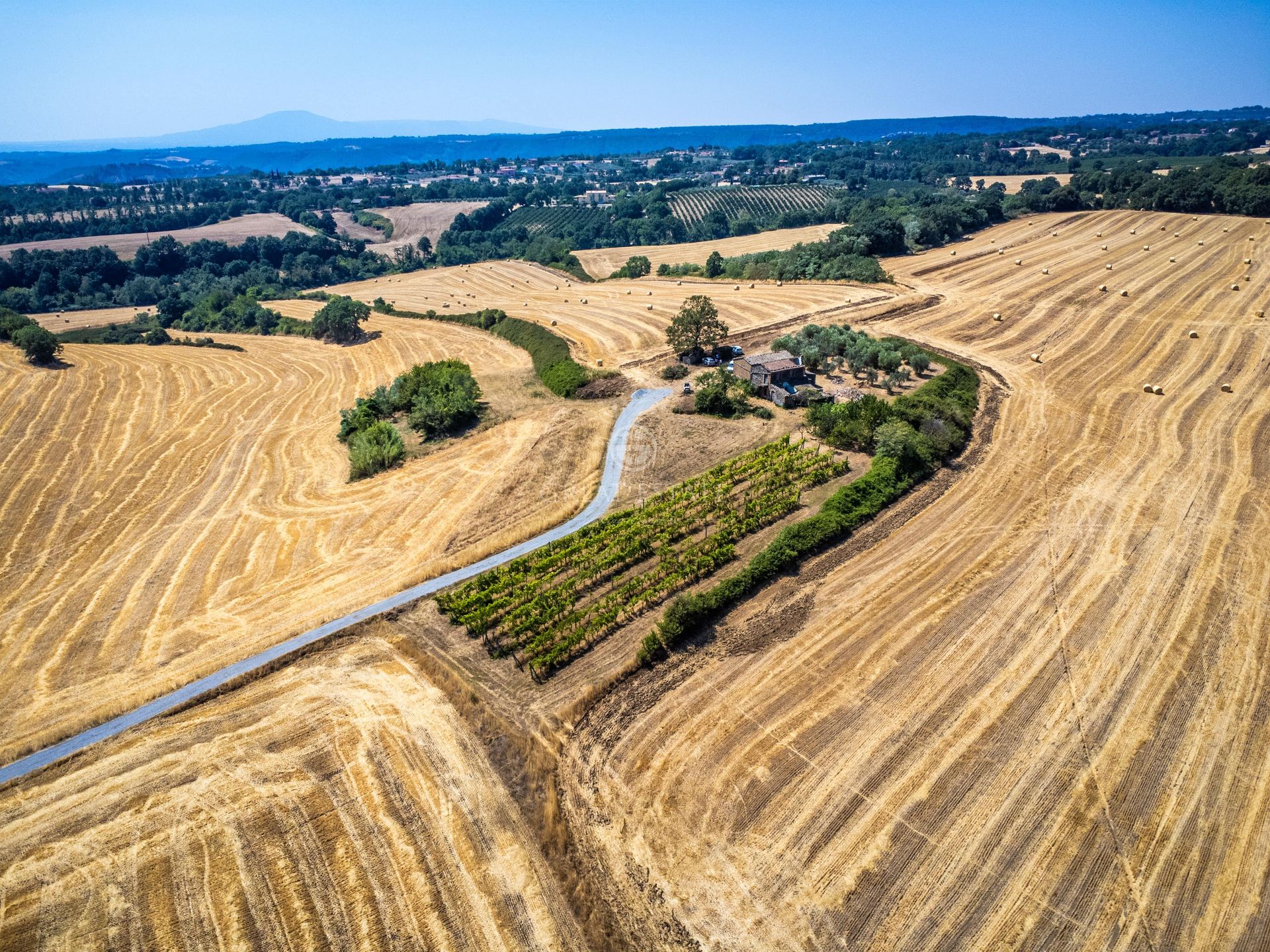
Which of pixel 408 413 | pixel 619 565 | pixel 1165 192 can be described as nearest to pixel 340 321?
pixel 408 413

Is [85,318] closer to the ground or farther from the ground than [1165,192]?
closer to the ground

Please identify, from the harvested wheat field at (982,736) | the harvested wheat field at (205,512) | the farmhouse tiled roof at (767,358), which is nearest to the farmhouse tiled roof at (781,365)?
the farmhouse tiled roof at (767,358)

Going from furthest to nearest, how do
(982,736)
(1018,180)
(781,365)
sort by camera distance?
(1018,180), (781,365), (982,736)

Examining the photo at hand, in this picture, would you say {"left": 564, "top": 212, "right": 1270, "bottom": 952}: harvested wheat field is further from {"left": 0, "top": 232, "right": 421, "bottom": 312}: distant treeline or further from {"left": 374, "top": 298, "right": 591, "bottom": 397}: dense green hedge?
{"left": 0, "top": 232, "right": 421, "bottom": 312}: distant treeline

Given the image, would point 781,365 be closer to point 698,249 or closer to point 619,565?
point 619,565

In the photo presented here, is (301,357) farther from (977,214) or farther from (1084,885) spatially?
(977,214)

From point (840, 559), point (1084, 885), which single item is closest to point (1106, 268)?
point (840, 559)
